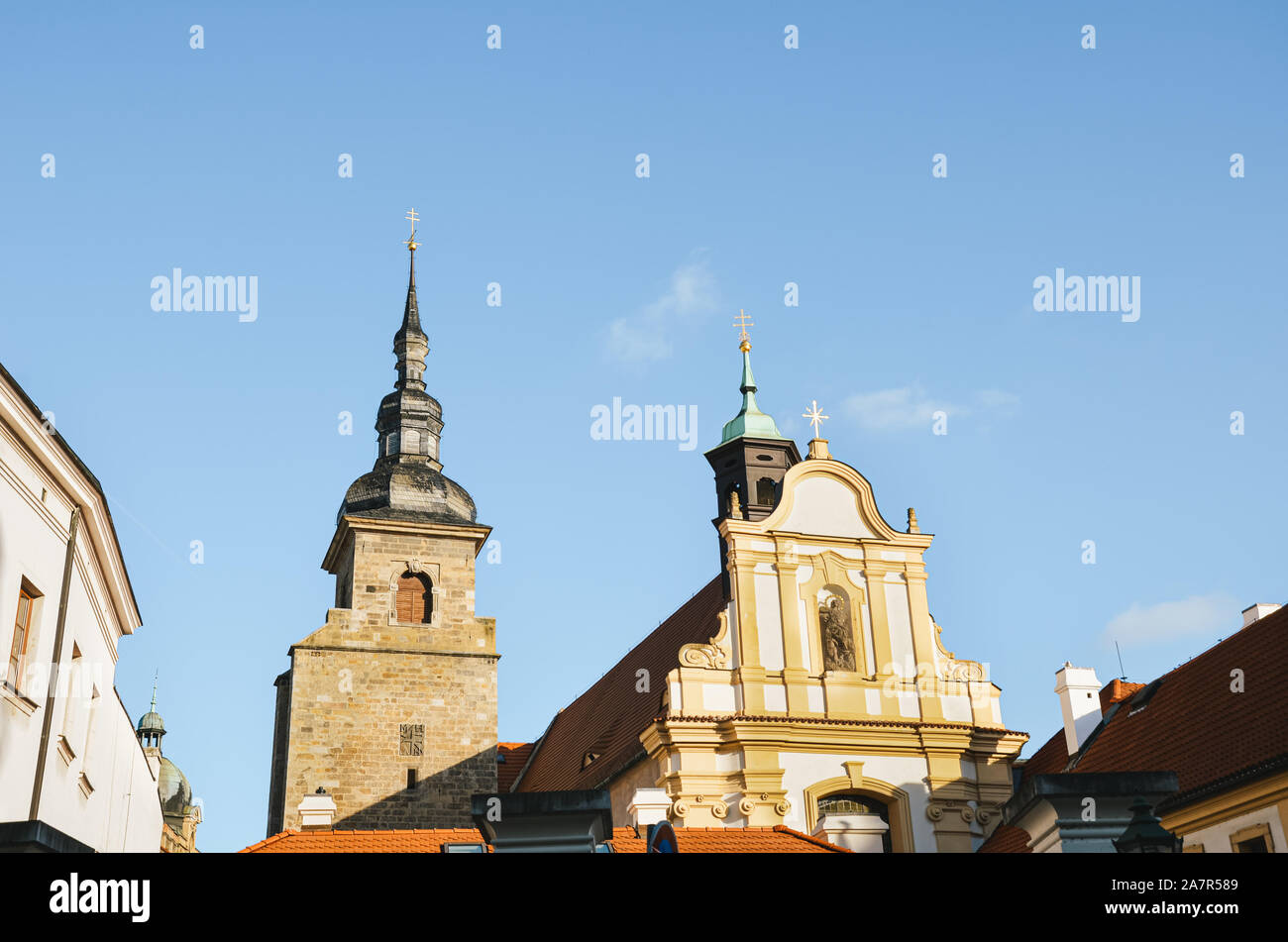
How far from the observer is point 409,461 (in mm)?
34188

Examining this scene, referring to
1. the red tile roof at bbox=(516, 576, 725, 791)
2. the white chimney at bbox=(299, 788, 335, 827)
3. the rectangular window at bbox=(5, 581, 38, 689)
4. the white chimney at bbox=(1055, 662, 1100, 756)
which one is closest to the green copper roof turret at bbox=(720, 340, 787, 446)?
the red tile roof at bbox=(516, 576, 725, 791)

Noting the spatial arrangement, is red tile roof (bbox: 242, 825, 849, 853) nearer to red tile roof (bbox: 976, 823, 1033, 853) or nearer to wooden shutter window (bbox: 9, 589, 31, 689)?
wooden shutter window (bbox: 9, 589, 31, 689)

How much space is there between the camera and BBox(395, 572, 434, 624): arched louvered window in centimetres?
3167

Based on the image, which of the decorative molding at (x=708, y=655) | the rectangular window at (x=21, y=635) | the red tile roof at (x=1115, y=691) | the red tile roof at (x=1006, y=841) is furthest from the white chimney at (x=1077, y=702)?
the rectangular window at (x=21, y=635)

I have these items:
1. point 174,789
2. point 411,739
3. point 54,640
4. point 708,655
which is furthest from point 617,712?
point 174,789

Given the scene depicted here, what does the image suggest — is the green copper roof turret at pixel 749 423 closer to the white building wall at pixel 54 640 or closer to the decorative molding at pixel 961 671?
the decorative molding at pixel 961 671

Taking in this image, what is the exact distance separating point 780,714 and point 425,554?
12.1 m

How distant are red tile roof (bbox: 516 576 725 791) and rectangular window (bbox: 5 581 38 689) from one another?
1343 cm

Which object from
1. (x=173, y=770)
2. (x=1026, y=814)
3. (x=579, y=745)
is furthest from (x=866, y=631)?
(x=173, y=770)

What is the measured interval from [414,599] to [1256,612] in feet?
59.6

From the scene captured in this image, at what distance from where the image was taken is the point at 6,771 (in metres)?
10.8

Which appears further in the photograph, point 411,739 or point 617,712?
point 411,739

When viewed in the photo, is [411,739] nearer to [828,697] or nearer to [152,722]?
[828,697]
